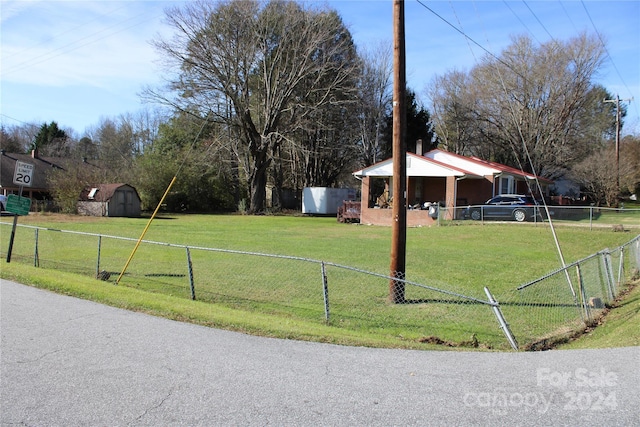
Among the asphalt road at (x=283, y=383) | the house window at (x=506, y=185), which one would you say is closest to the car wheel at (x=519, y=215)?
the house window at (x=506, y=185)

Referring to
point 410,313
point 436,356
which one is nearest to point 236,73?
point 410,313

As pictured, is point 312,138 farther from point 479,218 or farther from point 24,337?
point 24,337

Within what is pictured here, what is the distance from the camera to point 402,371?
210 inches

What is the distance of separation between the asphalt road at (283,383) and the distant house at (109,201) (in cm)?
3518

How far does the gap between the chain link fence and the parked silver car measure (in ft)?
36.6

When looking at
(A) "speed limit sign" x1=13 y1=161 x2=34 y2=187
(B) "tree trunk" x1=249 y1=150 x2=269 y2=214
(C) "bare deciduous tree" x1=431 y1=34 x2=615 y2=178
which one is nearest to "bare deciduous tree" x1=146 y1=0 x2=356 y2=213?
(B) "tree trunk" x1=249 y1=150 x2=269 y2=214

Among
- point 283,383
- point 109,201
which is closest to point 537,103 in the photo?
point 109,201

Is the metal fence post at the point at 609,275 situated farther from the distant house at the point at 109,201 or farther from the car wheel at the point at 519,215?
the distant house at the point at 109,201

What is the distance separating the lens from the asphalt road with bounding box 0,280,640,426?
13.7ft

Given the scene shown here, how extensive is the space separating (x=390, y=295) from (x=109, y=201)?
113 ft

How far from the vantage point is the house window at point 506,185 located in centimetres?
3894

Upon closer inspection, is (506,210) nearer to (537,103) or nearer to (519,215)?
(519,215)

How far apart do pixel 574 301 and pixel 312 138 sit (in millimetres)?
45958

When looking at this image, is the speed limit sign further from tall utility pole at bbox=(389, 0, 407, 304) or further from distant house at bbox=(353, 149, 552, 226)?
distant house at bbox=(353, 149, 552, 226)
